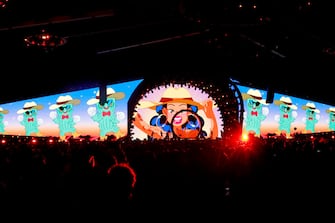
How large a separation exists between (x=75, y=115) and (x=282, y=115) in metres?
8.04

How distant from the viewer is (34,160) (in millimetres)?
4453

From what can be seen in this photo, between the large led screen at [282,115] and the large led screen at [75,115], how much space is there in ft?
14.8

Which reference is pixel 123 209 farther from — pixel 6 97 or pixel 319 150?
pixel 6 97

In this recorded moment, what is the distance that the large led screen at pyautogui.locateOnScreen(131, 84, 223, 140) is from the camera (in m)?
11.0

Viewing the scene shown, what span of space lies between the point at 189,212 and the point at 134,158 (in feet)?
3.78

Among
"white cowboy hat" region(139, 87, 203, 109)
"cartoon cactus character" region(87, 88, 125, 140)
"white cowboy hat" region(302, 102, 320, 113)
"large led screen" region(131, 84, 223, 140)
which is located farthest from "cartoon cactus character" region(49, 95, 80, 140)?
"white cowboy hat" region(302, 102, 320, 113)

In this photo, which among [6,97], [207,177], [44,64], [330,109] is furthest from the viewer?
[330,109]

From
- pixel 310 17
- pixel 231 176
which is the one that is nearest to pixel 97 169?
pixel 231 176

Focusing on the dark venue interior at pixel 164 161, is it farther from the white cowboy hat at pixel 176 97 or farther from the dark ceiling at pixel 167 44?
the white cowboy hat at pixel 176 97

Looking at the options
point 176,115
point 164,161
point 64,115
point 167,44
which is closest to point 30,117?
point 64,115

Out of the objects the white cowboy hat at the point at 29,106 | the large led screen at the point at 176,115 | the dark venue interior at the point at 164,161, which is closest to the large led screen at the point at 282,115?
the large led screen at the point at 176,115

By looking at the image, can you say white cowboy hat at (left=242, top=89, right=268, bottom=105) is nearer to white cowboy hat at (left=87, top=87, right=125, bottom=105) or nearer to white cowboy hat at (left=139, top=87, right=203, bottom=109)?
white cowboy hat at (left=139, top=87, right=203, bottom=109)

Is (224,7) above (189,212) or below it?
above

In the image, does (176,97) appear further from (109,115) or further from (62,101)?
(62,101)
